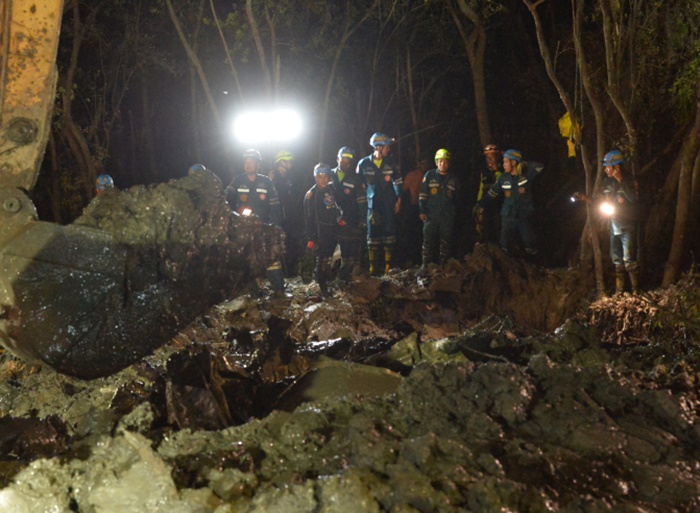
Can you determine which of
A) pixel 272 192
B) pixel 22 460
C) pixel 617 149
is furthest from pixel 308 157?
pixel 22 460

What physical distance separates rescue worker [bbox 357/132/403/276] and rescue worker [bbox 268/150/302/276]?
144 cm

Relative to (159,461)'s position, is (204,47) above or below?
above

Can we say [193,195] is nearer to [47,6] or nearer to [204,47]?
[47,6]

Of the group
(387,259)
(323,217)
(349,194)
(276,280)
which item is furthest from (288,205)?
(276,280)

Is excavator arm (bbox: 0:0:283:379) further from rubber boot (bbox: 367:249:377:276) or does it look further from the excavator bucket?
rubber boot (bbox: 367:249:377:276)

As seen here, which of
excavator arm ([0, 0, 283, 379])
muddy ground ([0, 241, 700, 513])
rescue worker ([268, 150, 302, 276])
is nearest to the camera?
muddy ground ([0, 241, 700, 513])

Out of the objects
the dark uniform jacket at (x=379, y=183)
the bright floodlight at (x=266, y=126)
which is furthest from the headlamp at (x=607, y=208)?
the bright floodlight at (x=266, y=126)

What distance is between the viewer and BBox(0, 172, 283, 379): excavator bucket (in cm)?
371

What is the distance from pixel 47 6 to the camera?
11.1 feet

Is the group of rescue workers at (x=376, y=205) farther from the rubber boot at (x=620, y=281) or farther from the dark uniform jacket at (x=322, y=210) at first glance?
the rubber boot at (x=620, y=281)

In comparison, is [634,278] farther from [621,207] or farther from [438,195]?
[438,195]

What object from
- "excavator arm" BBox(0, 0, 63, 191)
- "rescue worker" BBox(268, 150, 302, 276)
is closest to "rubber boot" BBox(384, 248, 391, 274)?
"rescue worker" BBox(268, 150, 302, 276)

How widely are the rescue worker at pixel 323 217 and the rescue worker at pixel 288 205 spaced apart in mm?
507

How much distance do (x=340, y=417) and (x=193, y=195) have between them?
1696 millimetres
